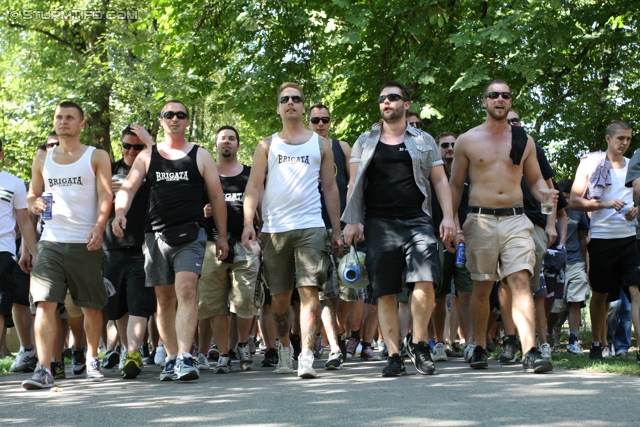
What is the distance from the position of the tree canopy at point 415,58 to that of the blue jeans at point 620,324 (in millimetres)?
4020

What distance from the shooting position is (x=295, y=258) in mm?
8570

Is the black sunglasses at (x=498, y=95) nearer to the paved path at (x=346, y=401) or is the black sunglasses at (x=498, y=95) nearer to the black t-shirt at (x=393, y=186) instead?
the black t-shirt at (x=393, y=186)

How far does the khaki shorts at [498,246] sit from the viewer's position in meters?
8.57

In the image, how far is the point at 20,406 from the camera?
680 centimetres

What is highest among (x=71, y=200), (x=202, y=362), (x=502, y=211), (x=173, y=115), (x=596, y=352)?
(x=173, y=115)

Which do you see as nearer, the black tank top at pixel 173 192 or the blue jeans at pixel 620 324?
the black tank top at pixel 173 192

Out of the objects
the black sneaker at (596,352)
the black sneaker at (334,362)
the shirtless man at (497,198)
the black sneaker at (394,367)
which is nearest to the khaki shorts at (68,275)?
the black sneaker at (334,362)

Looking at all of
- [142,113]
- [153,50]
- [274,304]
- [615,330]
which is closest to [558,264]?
[615,330]

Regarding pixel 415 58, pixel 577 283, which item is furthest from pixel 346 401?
pixel 415 58

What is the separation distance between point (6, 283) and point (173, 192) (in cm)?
190

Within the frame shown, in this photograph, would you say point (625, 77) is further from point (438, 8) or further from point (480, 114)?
point (438, 8)

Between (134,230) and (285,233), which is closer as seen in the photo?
(285,233)

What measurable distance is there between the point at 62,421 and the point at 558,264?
22.9ft

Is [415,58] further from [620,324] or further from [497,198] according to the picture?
[497,198]
